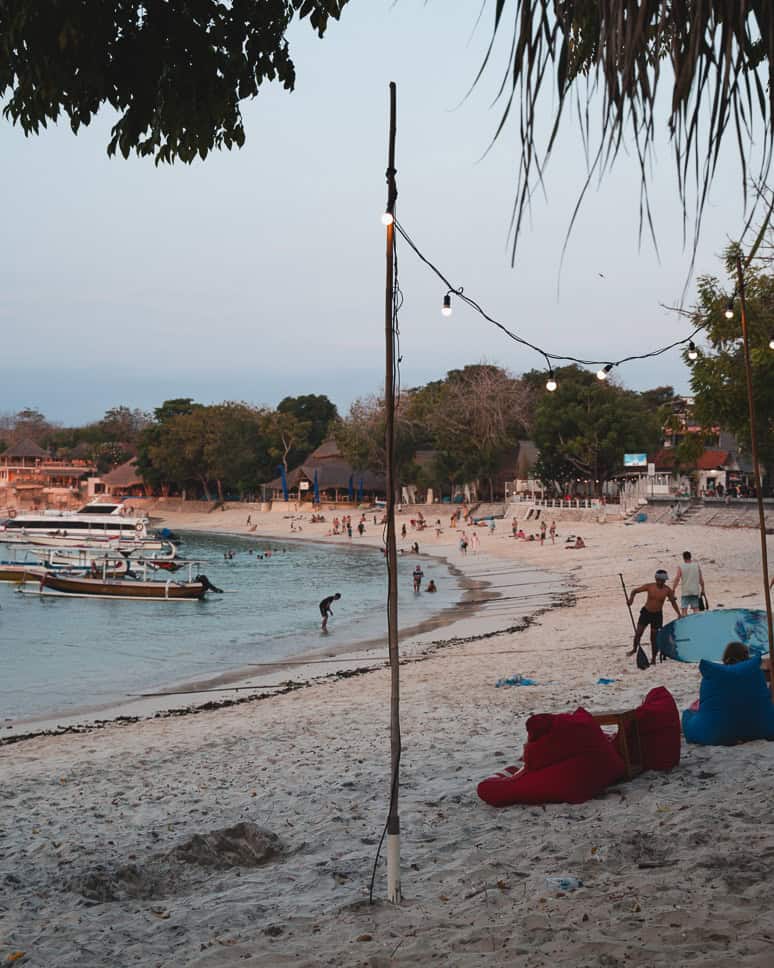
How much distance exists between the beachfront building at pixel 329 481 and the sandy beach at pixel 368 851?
235ft

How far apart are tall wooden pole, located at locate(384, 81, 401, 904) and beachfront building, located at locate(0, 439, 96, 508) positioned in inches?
4341

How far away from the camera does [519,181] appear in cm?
256

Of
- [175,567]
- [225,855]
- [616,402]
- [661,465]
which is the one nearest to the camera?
[225,855]

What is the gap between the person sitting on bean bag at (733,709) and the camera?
6.09 metres

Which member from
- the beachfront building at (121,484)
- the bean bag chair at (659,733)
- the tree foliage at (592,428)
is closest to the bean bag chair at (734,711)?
the bean bag chair at (659,733)

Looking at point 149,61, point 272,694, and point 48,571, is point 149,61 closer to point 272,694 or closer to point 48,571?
point 272,694

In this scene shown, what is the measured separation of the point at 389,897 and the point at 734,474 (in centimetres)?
7303

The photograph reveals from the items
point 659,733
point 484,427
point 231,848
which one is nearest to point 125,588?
point 231,848

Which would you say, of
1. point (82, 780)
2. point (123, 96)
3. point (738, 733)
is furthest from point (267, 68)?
point (82, 780)

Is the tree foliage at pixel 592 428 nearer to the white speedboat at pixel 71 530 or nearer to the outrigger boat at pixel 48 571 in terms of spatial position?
the white speedboat at pixel 71 530

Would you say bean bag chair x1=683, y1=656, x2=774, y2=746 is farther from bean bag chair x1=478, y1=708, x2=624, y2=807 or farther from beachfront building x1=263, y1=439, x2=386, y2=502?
beachfront building x1=263, y1=439, x2=386, y2=502

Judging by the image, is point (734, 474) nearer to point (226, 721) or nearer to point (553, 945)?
point (226, 721)

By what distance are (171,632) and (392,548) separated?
21755 mm

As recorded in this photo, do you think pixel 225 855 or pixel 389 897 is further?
pixel 225 855
